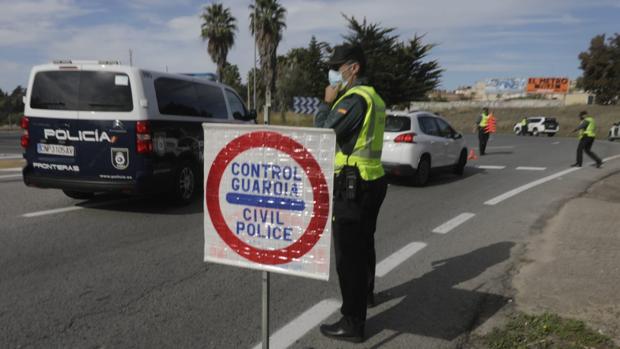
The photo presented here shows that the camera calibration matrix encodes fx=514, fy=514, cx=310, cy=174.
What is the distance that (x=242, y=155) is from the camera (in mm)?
2791

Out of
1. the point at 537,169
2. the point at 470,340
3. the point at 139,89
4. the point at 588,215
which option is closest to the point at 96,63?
the point at 139,89

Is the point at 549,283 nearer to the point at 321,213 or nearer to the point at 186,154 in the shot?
the point at 321,213

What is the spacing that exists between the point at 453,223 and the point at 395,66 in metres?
24.3

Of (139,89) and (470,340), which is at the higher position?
(139,89)

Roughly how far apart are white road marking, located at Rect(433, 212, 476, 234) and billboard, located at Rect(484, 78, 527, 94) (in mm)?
93509

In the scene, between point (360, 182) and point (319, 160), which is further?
point (360, 182)

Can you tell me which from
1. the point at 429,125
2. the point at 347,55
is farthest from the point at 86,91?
the point at 429,125

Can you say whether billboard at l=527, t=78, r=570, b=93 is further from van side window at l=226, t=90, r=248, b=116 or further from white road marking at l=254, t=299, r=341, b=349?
white road marking at l=254, t=299, r=341, b=349

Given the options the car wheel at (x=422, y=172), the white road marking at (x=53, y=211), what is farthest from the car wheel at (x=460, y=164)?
the white road marking at (x=53, y=211)

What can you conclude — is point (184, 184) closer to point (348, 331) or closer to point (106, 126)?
point (106, 126)

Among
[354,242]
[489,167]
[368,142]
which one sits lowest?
[489,167]

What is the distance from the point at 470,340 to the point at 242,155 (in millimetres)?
1982

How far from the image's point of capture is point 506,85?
3802 inches

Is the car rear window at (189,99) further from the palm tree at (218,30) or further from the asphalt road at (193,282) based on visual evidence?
the palm tree at (218,30)
